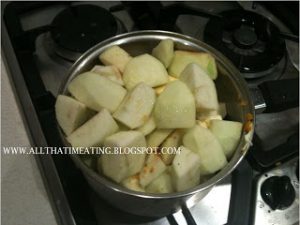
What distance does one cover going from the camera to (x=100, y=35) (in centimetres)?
68

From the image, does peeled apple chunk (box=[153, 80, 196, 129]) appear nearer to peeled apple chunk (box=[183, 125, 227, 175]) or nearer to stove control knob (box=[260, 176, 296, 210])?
peeled apple chunk (box=[183, 125, 227, 175])

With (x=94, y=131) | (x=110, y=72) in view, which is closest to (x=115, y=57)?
(x=110, y=72)

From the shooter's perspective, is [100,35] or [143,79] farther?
[100,35]

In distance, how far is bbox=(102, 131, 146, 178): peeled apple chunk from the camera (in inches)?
17.8

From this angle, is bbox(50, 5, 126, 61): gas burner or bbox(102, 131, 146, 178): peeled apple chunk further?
bbox(50, 5, 126, 61): gas burner

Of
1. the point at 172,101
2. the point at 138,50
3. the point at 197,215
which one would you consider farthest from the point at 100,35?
the point at 197,215

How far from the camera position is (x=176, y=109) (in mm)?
489

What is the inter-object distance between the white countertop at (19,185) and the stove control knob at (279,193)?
300mm

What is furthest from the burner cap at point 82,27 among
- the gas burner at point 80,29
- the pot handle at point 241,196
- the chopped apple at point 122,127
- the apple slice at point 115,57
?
the pot handle at point 241,196

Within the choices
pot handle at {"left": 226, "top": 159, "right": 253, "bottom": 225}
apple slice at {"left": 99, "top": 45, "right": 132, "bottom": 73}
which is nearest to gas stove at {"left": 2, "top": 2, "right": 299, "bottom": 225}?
pot handle at {"left": 226, "top": 159, "right": 253, "bottom": 225}

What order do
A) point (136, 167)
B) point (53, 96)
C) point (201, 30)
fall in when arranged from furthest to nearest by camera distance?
point (201, 30) → point (53, 96) → point (136, 167)

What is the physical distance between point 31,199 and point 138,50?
281mm

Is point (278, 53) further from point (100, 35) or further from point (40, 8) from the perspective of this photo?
point (40, 8)

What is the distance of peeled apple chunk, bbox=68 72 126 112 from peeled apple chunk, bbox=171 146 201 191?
11 cm
